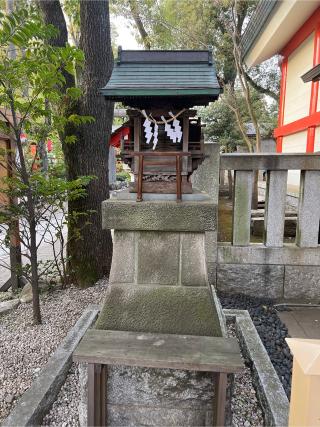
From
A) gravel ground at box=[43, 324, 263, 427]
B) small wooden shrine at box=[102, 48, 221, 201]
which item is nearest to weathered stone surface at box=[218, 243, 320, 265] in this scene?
gravel ground at box=[43, 324, 263, 427]

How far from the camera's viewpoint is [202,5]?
11.4m

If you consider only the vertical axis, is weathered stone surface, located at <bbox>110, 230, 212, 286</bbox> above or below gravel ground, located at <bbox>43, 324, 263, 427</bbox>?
above

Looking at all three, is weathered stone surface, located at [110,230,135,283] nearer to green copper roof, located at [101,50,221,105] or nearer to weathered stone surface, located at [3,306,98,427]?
weathered stone surface, located at [3,306,98,427]

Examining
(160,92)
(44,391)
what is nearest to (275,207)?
(160,92)

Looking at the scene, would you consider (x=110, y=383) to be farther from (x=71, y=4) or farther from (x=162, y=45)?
(x=162, y=45)

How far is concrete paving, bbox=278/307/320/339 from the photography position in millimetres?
3246

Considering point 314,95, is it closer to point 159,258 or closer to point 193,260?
point 193,260

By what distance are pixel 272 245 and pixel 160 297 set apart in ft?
7.59

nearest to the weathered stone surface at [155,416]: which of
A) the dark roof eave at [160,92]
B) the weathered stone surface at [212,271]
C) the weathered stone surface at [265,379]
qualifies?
the weathered stone surface at [265,379]

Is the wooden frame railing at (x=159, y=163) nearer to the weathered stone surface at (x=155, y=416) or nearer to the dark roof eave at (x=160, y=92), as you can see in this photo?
the dark roof eave at (x=160, y=92)

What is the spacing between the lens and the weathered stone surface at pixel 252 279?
4.02 metres

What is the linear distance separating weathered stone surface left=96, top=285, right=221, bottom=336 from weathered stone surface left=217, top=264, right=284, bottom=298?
1.93 metres

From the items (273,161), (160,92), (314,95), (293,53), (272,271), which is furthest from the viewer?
(293,53)

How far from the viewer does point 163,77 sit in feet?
7.04
